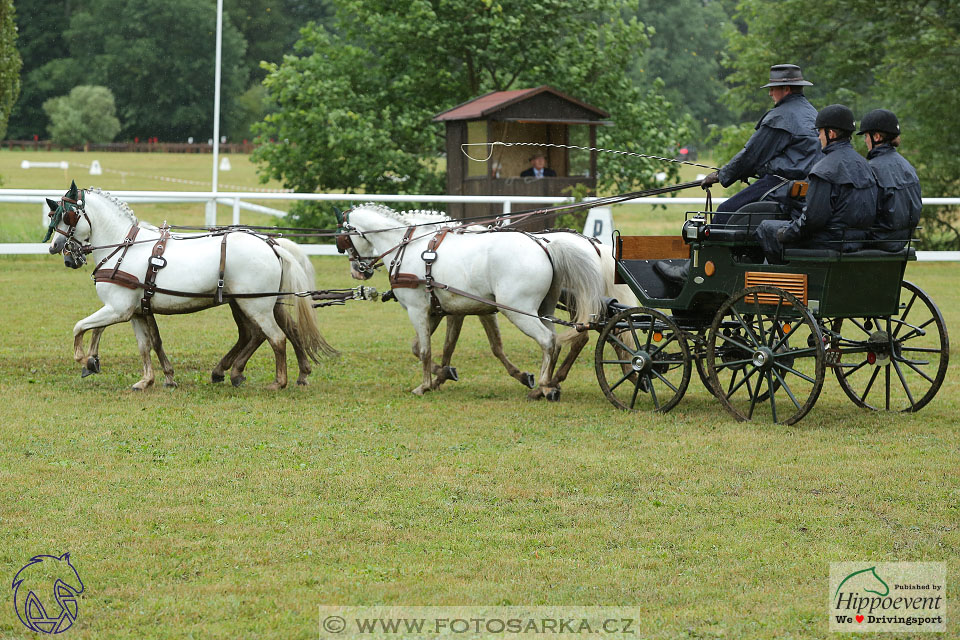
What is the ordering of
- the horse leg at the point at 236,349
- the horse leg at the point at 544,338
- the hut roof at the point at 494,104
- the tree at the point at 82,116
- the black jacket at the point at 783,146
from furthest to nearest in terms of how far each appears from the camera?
the tree at the point at 82,116
the hut roof at the point at 494,104
the horse leg at the point at 236,349
the horse leg at the point at 544,338
the black jacket at the point at 783,146

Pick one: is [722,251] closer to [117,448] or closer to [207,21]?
[117,448]

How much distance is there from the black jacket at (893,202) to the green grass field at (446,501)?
1290 millimetres

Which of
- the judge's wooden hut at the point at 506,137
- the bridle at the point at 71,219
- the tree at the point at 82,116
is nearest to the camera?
the bridle at the point at 71,219

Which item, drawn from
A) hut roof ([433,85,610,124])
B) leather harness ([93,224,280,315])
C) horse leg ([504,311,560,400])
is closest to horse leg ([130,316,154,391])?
leather harness ([93,224,280,315])

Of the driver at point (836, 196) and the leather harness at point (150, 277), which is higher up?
the driver at point (836, 196)

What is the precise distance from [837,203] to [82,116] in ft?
165

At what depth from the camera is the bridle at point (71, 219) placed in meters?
9.55

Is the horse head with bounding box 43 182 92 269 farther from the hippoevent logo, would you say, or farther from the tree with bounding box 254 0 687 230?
the tree with bounding box 254 0 687 230

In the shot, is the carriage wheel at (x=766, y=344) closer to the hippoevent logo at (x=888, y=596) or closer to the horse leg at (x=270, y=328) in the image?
the hippoevent logo at (x=888, y=596)

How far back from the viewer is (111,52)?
2207 inches

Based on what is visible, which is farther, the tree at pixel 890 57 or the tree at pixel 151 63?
the tree at pixel 151 63

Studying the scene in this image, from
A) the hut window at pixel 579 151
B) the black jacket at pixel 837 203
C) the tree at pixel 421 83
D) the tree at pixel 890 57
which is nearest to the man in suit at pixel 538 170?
the tree at pixel 421 83

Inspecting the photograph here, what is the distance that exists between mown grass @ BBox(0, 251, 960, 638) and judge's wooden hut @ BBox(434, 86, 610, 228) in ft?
36.4

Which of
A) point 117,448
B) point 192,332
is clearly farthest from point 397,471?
point 192,332
